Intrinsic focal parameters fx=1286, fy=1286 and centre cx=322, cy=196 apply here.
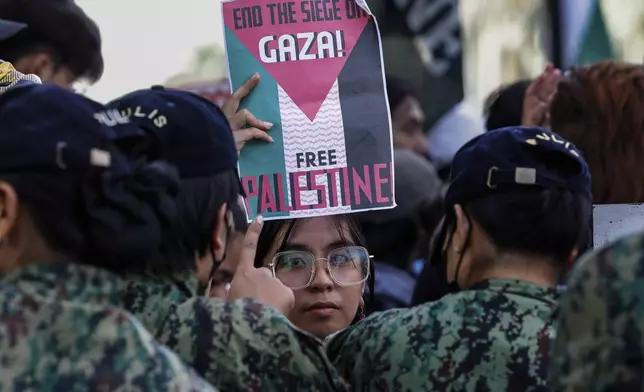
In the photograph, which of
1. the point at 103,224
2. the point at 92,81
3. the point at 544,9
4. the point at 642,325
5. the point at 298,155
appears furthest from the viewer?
the point at 544,9

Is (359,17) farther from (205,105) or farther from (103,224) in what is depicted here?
(103,224)

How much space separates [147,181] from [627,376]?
40.0 inches

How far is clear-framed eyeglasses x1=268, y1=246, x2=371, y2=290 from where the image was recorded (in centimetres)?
402

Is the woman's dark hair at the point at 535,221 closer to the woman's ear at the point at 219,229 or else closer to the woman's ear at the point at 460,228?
the woman's ear at the point at 460,228

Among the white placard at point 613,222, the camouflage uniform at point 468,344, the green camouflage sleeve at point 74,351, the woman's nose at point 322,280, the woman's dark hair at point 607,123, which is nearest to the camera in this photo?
the green camouflage sleeve at point 74,351

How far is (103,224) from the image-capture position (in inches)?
96.7

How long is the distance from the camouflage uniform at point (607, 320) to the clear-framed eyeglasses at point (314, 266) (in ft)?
6.07

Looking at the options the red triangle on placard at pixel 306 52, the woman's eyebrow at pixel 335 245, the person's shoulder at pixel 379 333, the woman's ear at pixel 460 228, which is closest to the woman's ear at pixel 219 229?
the person's shoulder at pixel 379 333

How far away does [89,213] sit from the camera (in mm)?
2449

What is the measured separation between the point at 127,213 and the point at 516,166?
3.31 feet

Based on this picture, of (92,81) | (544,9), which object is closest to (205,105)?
(92,81)

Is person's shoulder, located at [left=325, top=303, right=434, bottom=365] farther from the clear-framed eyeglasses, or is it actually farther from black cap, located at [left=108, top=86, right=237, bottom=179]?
the clear-framed eyeglasses

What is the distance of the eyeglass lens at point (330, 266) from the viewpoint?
4016mm

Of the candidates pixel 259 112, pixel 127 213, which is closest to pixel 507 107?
pixel 259 112
